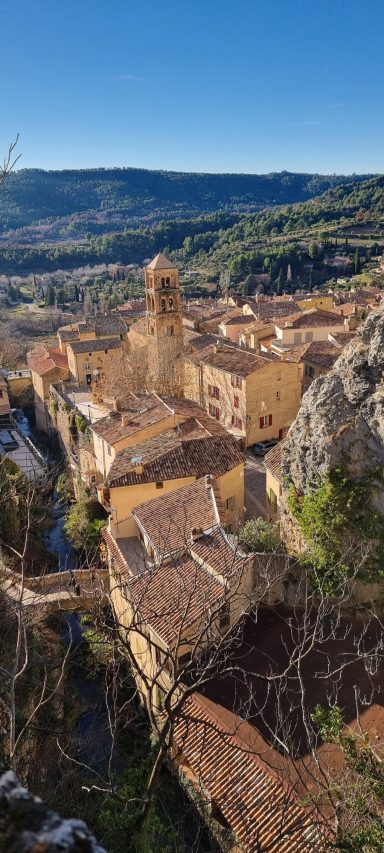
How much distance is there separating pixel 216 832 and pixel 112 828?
2675mm

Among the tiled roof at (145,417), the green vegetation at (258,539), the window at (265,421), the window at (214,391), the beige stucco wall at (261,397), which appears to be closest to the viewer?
the green vegetation at (258,539)

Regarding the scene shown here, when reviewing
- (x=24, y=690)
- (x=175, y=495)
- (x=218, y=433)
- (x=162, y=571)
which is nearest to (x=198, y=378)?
(x=218, y=433)

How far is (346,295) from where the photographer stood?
7225 cm

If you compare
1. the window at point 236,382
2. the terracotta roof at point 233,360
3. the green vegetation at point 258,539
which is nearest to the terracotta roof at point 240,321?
the terracotta roof at point 233,360

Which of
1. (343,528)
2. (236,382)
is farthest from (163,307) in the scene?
(343,528)

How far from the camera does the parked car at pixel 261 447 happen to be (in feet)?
112

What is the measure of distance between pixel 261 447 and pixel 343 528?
17468 mm

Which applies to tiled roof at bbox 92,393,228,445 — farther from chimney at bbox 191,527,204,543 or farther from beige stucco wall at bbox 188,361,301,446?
chimney at bbox 191,527,204,543

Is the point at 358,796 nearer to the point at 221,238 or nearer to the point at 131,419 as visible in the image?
the point at 131,419

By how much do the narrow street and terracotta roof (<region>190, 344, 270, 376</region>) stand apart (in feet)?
17.0

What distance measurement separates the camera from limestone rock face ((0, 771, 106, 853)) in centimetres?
231

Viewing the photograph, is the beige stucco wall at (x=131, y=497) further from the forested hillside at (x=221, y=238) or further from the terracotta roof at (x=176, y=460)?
the forested hillside at (x=221, y=238)

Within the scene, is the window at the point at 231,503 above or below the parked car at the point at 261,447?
above

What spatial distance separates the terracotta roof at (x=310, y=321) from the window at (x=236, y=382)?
13636 mm
